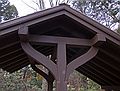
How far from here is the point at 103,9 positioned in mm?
17953

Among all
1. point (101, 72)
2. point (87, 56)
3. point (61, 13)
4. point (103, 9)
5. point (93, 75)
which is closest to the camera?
point (61, 13)

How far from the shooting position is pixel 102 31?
460 centimetres

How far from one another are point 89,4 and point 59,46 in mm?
14254

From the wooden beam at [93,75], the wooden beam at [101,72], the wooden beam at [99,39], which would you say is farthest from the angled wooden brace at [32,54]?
the wooden beam at [93,75]

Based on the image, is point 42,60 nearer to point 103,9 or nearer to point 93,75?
point 93,75

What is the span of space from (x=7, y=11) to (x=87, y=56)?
1621 centimetres

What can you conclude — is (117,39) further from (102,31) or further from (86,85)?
(86,85)

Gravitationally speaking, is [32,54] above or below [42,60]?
above

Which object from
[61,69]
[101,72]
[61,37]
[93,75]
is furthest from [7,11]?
[61,69]

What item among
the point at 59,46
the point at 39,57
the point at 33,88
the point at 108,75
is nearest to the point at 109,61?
the point at 108,75

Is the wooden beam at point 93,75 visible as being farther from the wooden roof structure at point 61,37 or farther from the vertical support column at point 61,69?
the vertical support column at point 61,69

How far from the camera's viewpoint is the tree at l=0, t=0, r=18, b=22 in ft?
63.8

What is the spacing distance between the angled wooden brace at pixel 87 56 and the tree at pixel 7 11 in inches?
606

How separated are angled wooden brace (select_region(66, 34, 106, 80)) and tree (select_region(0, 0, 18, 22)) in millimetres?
15381
